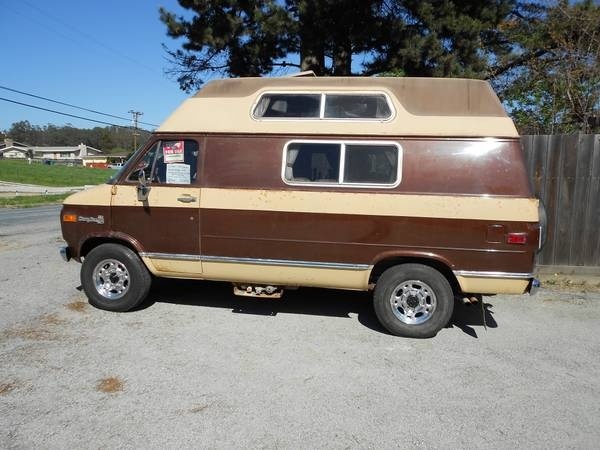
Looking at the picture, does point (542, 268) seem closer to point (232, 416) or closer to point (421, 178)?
point (421, 178)

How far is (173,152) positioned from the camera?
18.1 feet

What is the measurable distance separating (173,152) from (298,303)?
2.42 meters

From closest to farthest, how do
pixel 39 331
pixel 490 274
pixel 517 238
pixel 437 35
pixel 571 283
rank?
pixel 517 238, pixel 490 274, pixel 39 331, pixel 571 283, pixel 437 35

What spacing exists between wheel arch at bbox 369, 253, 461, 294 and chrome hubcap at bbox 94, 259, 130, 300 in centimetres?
289

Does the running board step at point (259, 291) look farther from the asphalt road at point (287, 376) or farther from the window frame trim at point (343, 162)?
the window frame trim at point (343, 162)

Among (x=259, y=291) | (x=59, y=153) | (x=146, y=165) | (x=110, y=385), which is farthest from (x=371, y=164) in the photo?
(x=59, y=153)

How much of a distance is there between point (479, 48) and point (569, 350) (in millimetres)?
7645

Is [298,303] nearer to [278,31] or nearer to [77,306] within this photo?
[77,306]

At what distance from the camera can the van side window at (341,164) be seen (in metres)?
5.02

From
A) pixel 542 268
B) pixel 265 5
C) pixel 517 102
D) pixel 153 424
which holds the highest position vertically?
pixel 265 5

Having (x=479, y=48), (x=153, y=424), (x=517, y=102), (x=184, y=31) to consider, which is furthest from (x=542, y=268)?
(x=184, y=31)

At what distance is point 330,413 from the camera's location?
3.54 m

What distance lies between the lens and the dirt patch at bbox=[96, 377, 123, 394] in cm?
380

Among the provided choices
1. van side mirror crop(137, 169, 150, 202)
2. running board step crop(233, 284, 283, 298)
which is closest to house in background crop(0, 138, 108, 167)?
van side mirror crop(137, 169, 150, 202)
